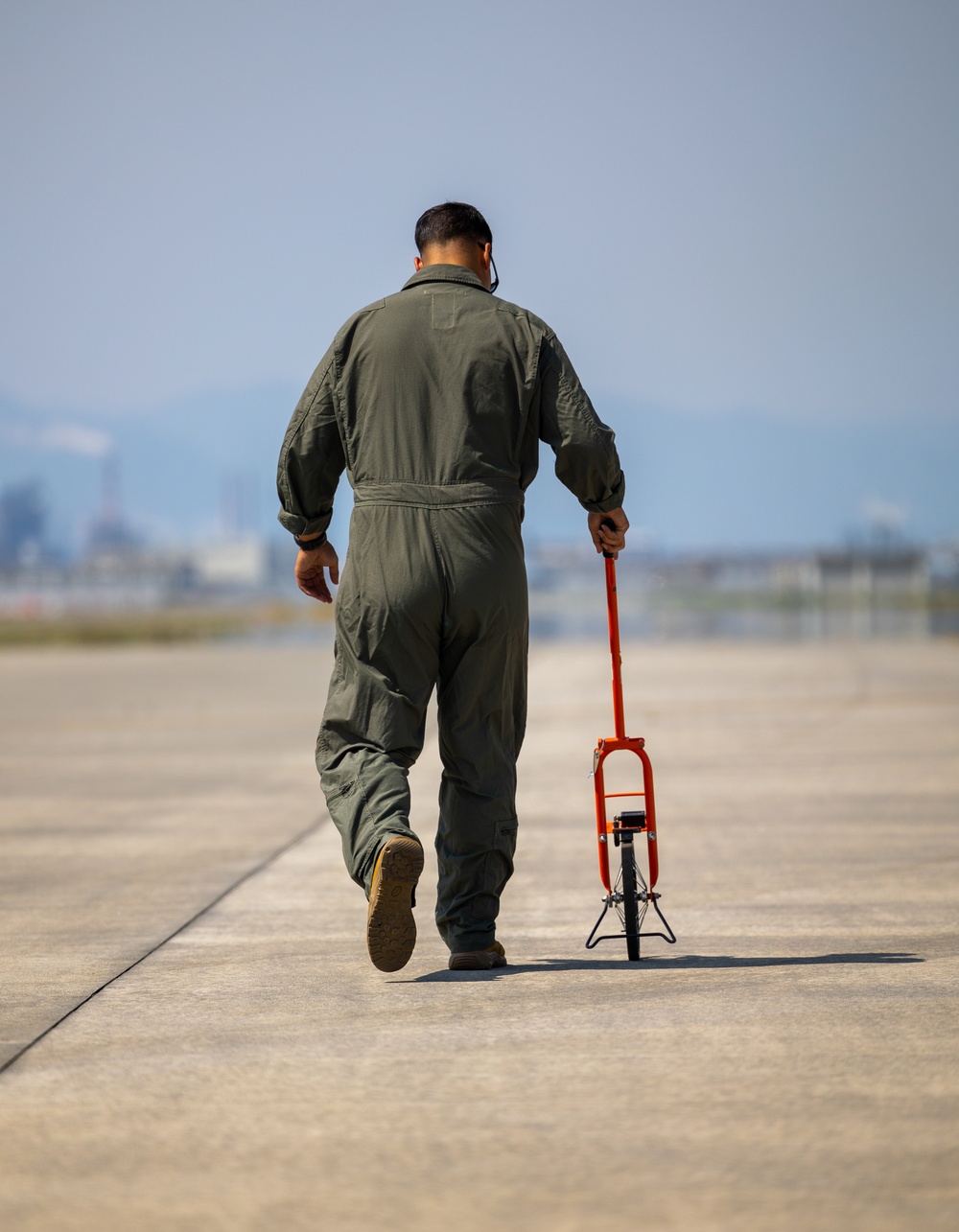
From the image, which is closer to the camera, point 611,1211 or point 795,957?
point 611,1211

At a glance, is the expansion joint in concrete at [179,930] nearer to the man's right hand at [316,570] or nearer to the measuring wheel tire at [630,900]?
the man's right hand at [316,570]

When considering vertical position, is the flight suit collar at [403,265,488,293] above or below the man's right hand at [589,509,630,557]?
above

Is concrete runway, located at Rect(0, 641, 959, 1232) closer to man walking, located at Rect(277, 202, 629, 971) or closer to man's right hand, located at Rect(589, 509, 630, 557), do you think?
man walking, located at Rect(277, 202, 629, 971)

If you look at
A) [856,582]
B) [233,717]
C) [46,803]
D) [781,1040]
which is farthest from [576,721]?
[856,582]

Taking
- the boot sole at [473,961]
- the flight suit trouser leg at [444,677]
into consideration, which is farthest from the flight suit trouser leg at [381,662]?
the boot sole at [473,961]

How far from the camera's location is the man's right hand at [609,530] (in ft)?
14.5

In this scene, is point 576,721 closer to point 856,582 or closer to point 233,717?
point 233,717

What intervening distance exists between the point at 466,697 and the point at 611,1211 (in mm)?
2065

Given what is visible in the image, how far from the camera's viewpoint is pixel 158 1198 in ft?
8.20

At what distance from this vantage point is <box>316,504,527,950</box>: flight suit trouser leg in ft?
14.0

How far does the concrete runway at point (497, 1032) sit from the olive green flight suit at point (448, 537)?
46 cm

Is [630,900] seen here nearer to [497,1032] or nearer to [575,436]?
[497,1032]

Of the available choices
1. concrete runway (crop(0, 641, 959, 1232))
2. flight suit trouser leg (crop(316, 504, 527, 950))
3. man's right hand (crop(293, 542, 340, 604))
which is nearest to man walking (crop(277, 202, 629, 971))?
flight suit trouser leg (crop(316, 504, 527, 950))

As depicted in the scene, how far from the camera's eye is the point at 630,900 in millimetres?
4355
